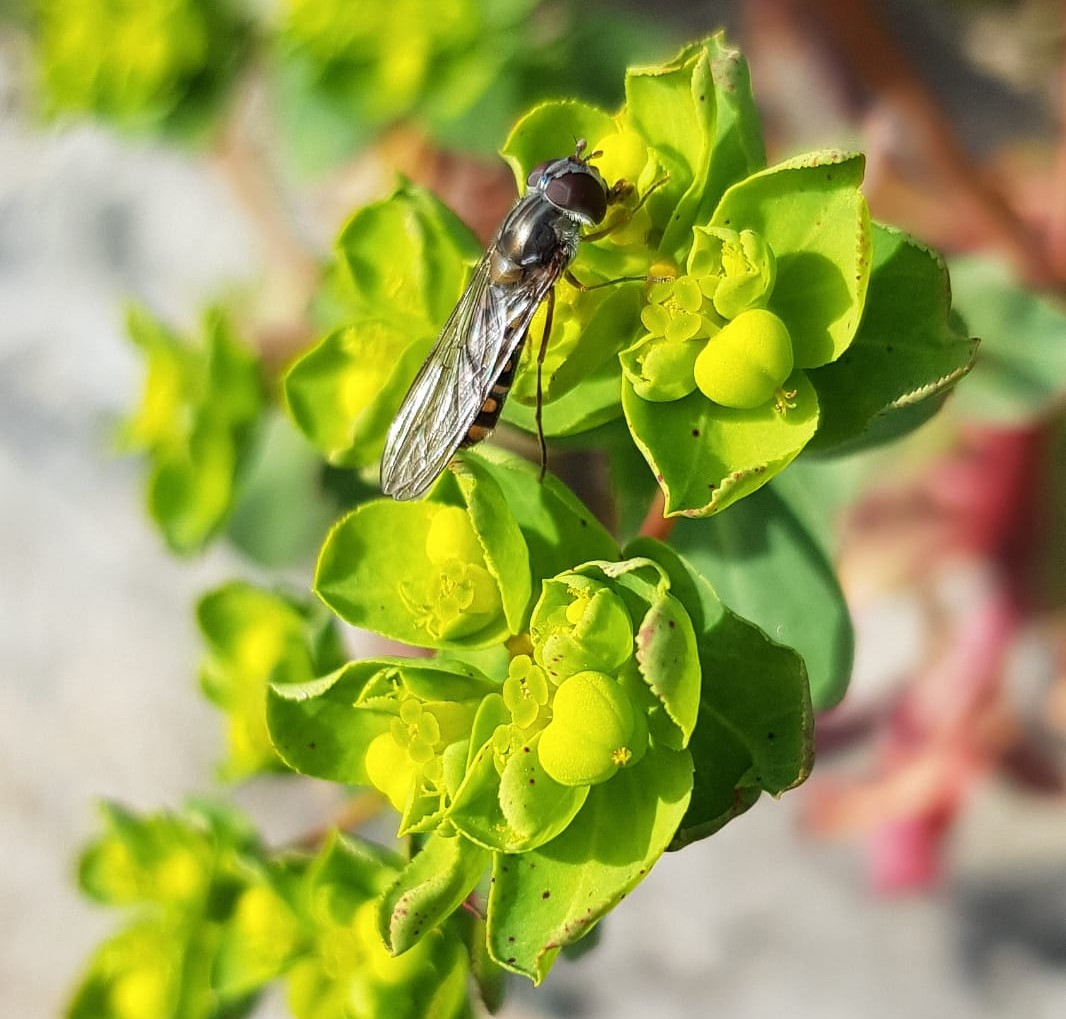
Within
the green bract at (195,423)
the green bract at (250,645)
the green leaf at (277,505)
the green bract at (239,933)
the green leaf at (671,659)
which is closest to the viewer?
the green leaf at (671,659)

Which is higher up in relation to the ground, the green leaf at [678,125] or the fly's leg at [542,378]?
the green leaf at [678,125]

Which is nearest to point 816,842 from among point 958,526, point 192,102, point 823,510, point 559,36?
point 958,526

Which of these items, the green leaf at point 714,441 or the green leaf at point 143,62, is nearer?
the green leaf at point 714,441

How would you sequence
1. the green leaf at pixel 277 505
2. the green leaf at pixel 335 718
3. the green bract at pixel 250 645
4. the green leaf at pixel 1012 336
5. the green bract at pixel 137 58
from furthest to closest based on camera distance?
the green bract at pixel 137 58 → the green leaf at pixel 277 505 → the green leaf at pixel 1012 336 → the green bract at pixel 250 645 → the green leaf at pixel 335 718

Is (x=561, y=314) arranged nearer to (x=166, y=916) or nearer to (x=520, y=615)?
(x=520, y=615)

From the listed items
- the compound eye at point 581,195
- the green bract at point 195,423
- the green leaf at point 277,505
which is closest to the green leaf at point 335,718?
the compound eye at point 581,195

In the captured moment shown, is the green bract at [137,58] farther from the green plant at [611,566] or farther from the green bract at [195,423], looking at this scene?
the green plant at [611,566]
